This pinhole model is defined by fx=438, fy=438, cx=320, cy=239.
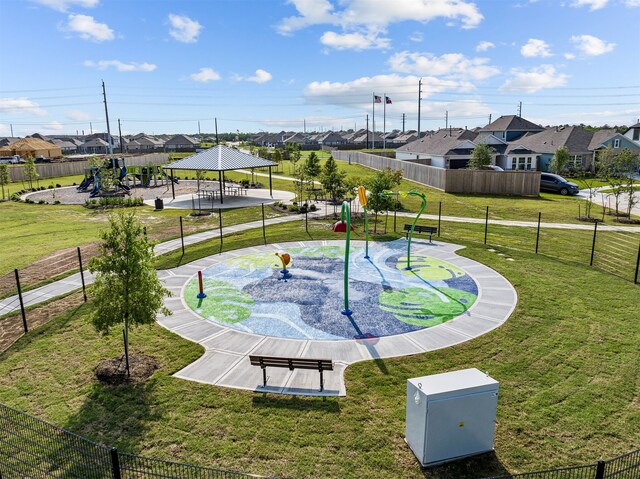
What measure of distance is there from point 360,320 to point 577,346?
6512 mm

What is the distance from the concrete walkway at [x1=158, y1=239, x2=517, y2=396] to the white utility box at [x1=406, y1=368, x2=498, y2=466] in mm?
2585

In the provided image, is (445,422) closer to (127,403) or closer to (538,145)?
(127,403)

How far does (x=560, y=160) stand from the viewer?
183 ft

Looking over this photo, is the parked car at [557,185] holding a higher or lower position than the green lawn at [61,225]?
higher

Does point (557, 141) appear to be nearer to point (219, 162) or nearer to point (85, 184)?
point (219, 162)

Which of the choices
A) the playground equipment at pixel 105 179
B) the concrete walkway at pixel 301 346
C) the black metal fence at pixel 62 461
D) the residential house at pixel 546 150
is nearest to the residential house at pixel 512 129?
the residential house at pixel 546 150

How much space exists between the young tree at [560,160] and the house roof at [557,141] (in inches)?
180

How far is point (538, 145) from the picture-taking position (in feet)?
209

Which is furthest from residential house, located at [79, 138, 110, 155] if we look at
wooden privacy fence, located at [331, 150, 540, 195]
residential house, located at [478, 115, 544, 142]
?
wooden privacy fence, located at [331, 150, 540, 195]

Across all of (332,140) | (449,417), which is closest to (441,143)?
(449,417)

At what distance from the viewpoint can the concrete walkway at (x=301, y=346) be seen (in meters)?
11.2

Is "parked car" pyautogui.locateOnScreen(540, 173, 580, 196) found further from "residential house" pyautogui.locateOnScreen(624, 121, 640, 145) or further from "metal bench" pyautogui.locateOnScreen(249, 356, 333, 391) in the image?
"metal bench" pyautogui.locateOnScreen(249, 356, 333, 391)

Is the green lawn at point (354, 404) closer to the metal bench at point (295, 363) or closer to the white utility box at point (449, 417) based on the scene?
the white utility box at point (449, 417)

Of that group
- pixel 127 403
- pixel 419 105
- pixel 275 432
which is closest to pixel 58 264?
pixel 127 403
